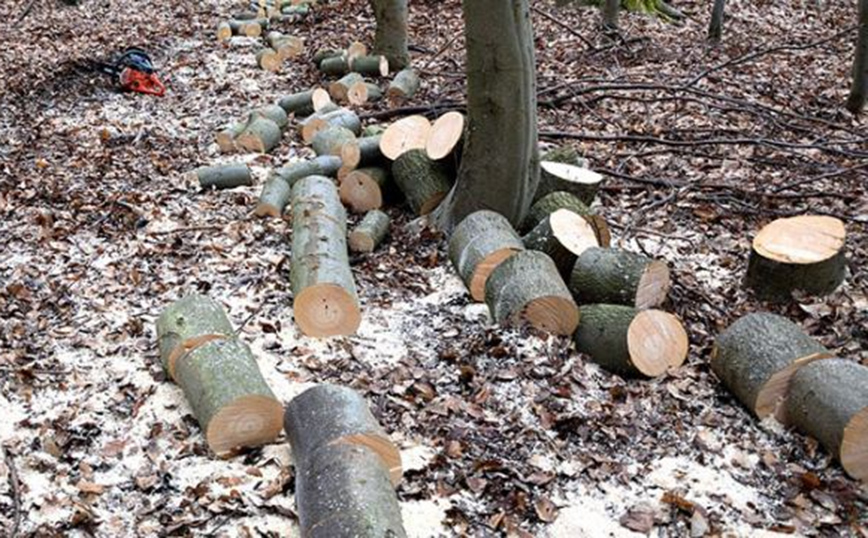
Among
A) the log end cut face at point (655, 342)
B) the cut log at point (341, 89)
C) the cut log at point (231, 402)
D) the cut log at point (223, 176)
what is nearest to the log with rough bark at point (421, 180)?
the cut log at point (223, 176)

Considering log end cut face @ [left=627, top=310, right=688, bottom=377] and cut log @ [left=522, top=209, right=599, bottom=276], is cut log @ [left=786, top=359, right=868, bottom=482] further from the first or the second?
cut log @ [left=522, top=209, right=599, bottom=276]

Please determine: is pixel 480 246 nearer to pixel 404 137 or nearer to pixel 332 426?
pixel 404 137

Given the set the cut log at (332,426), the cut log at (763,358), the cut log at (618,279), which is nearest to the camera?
the cut log at (332,426)

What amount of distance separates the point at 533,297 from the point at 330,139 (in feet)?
11.4

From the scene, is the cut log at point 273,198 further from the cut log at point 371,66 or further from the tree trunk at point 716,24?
the tree trunk at point 716,24

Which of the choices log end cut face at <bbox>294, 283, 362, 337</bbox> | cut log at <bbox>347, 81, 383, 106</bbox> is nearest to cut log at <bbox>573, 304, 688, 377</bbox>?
log end cut face at <bbox>294, 283, 362, 337</bbox>

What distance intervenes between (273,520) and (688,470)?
1.93m

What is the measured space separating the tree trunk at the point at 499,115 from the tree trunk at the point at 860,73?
15.2 feet

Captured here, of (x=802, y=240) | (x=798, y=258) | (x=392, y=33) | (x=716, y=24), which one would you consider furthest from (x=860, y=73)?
(x=392, y=33)

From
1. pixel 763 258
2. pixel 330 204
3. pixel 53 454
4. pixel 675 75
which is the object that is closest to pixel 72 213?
pixel 330 204

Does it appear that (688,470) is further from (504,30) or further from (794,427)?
(504,30)

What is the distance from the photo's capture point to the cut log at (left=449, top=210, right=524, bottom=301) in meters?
4.77

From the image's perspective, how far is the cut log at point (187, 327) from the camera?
154 inches

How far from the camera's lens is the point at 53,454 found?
11.4ft
